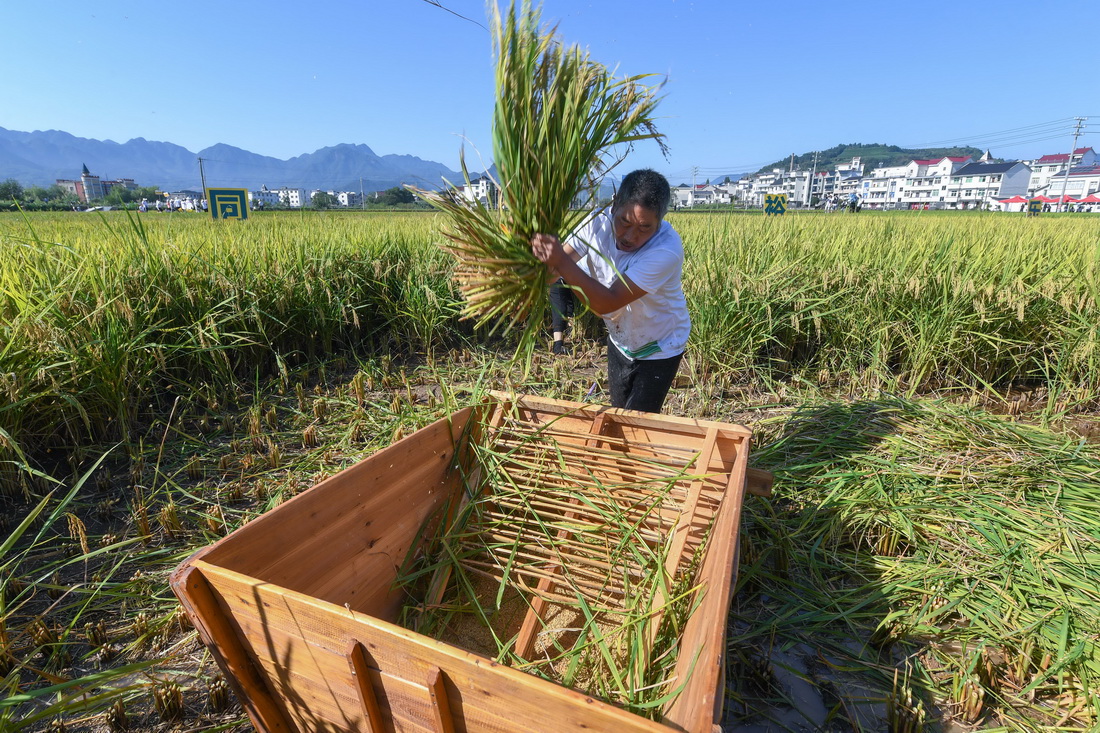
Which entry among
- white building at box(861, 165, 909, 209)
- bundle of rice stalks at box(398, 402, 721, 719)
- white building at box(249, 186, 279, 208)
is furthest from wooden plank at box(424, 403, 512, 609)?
white building at box(861, 165, 909, 209)

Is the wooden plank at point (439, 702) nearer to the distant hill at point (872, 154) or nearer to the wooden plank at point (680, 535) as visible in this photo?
the wooden plank at point (680, 535)

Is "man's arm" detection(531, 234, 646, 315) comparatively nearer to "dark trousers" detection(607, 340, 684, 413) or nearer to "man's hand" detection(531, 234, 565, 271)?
"man's hand" detection(531, 234, 565, 271)

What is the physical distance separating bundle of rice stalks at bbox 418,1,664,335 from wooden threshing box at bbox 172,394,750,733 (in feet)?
2.17

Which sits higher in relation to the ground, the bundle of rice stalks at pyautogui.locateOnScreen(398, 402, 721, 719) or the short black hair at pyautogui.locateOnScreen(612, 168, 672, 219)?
the short black hair at pyautogui.locateOnScreen(612, 168, 672, 219)

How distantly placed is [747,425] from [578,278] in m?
2.11

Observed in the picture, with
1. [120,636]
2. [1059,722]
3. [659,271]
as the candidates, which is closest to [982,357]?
[1059,722]

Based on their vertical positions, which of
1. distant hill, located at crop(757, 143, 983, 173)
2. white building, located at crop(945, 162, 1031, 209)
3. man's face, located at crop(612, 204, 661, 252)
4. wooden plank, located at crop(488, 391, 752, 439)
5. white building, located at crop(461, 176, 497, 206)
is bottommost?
wooden plank, located at crop(488, 391, 752, 439)

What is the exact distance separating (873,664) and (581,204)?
1.74 m

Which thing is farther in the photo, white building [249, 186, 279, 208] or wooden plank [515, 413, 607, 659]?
white building [249, 186, 279, 208]

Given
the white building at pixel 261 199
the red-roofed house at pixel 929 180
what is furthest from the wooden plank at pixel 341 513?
the red-roofed house at pixel 929 180

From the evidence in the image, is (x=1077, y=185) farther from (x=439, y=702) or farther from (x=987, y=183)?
(x=439, y=702)

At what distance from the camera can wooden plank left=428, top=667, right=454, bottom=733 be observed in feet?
3.23

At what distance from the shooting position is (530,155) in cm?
144

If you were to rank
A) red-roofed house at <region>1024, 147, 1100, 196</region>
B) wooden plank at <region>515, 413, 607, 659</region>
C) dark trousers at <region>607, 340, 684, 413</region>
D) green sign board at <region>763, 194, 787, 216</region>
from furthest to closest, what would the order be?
red-roofed house at <region>1024, 147, 1100, 196</region> < green sign board at <region>763, 194, 787, 216</region> < dark trousers at <region>607, 340, 684, 413</region> < wooden plank at <region>515, 413, 607, 659</region>
